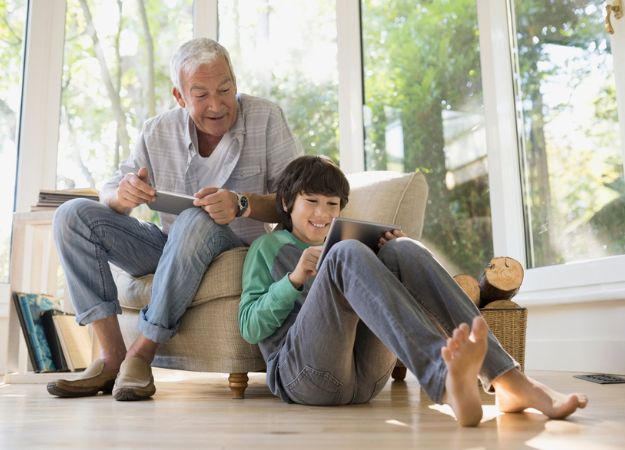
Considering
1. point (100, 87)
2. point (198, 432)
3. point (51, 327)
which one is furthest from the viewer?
point (100, 87)

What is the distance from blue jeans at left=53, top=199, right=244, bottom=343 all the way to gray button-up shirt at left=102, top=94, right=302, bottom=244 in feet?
0.45

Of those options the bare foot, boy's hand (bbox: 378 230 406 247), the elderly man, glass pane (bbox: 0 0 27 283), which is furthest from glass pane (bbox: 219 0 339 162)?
the bare foot

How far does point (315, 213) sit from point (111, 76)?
8.65 ft

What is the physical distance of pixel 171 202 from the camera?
1.90 meters

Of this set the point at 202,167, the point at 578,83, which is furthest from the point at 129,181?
the point at 578,83

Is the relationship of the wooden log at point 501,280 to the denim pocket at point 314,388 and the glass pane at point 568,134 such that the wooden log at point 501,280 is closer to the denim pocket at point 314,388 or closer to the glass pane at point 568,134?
the glass pane at point 568,134

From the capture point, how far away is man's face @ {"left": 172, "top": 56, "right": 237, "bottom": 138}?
2.11m

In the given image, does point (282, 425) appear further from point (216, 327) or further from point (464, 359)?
point (216, 327)

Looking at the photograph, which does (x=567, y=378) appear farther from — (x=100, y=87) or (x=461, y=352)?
(x=100, y=87)

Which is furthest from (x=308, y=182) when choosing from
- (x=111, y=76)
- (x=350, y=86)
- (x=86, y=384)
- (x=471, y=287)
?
(x=111, y=76)

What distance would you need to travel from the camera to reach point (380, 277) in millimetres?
1321

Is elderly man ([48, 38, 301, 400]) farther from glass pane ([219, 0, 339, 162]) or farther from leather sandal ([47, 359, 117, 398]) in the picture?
glass pane ([219, 0, 339, 162])

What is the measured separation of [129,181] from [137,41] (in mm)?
2350

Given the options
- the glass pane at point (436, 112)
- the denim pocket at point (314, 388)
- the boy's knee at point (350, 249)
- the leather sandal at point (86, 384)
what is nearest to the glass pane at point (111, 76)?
the glass pane at point (436, 112)
